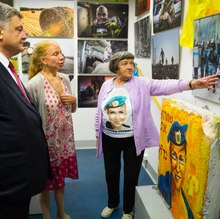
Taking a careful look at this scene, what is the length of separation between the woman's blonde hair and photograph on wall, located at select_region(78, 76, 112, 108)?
193cm

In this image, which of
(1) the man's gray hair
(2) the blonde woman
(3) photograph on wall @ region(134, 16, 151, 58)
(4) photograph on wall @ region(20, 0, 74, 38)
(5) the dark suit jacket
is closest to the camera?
(5) the dark suit jacket

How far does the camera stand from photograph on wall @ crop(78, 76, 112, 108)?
13.1 ft

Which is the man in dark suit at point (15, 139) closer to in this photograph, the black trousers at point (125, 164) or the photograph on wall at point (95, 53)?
the black trousers at point (125, 164)

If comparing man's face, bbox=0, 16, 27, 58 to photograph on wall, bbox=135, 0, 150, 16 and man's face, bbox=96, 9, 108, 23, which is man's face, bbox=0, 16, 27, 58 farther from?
man's face, bbox=96, 9, 108, 23

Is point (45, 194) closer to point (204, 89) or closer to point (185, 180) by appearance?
point (185, 180)

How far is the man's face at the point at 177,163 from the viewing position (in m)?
1.50

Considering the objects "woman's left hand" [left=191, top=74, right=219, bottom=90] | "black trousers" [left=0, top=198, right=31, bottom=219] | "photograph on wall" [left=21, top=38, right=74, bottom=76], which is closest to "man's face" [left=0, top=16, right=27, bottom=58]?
"black trousers" [left=0, top=198, right=31, bottom=219]

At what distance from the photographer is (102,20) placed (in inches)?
152

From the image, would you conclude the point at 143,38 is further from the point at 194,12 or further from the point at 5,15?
the point at 5,15

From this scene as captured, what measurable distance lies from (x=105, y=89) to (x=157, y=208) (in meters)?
0.99

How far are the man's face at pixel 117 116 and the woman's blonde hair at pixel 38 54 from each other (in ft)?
2.04

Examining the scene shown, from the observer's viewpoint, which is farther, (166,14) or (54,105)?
(166,14)

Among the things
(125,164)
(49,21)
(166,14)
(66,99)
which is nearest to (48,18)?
(49,21)

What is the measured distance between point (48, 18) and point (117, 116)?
7.45 feet
